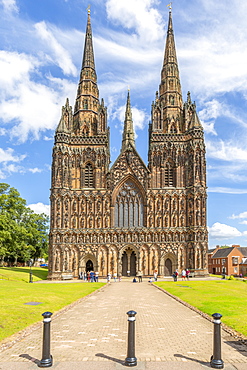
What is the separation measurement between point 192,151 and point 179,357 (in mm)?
51207

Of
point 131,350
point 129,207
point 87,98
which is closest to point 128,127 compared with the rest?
point 87,98

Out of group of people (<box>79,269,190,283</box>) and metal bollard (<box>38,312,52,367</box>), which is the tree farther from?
metal bollard (<box>38,312,52,367</box>)

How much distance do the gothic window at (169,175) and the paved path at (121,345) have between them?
43.6 m

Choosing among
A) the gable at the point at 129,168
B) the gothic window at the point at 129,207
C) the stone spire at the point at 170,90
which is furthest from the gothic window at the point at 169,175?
the stone spire at the point at 170,90

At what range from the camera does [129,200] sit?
60438mm

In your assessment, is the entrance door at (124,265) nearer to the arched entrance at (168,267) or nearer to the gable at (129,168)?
the arched entrance at (168,267)

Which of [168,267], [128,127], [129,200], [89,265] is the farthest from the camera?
[128,127]

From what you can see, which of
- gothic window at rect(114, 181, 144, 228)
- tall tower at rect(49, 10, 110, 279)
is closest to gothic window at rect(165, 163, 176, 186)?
gothic window at rect(114, 181, 144, 228)

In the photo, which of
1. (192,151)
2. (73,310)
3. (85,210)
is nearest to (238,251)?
(192,151)

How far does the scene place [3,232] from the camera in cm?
5875

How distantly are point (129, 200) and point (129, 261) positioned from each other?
1006 cm

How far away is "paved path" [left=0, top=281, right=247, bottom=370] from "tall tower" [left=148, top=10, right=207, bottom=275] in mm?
40245

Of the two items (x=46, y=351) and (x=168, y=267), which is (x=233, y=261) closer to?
(x=168, y=267)

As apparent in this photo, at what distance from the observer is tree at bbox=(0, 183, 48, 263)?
205ft
